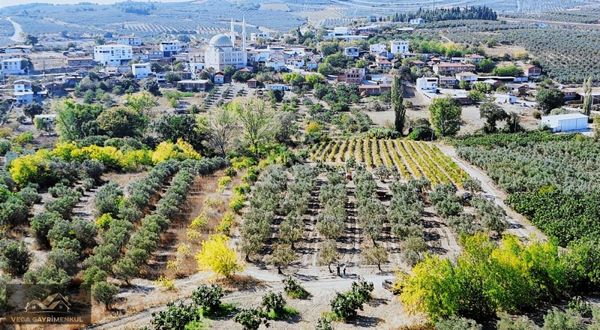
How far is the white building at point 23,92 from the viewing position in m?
73.8

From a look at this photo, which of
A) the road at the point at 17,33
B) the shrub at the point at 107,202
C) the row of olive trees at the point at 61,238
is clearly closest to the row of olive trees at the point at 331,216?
the row of olive trees at the point at 61,238

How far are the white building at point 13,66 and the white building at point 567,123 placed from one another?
80.4m

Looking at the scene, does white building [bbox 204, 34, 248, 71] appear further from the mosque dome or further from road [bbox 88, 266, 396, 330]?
road [bbox 88, 266, 396, 330]

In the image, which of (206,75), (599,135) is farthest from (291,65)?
(599,135)

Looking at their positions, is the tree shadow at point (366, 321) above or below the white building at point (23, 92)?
below

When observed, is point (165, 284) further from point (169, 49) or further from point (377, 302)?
point (169, 49)

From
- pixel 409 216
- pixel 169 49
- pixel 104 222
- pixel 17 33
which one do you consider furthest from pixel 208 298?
pixel 17 33

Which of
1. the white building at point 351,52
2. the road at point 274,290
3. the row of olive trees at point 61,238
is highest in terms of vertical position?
the white building at point 351,52

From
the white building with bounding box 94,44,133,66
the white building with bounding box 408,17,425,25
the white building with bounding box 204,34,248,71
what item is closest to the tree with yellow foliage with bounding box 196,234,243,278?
the white building with bounding box 204,34,248,71

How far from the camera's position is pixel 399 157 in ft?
148

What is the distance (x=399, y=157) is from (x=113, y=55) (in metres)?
73.0

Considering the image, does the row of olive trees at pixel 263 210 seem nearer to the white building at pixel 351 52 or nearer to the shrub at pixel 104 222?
the shrub at pixel 104 222

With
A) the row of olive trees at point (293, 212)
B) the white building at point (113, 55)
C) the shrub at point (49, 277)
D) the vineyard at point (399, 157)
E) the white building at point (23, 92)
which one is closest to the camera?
the shrub at point (49, 277)

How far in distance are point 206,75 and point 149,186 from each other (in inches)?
2072
